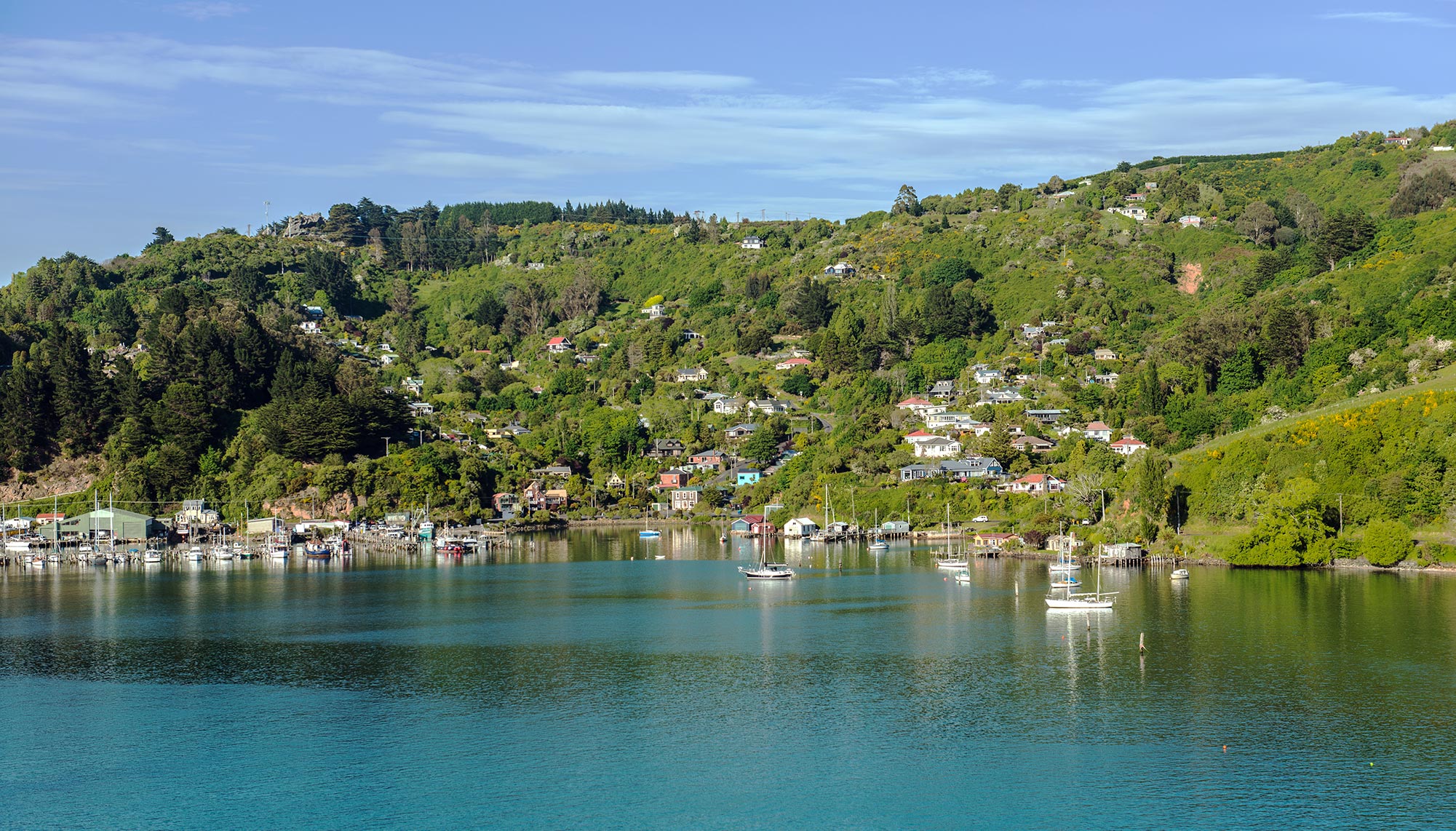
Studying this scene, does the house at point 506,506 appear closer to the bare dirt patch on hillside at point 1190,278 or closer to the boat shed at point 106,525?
the boat shed at point 106,525

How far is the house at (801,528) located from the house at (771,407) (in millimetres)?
33447

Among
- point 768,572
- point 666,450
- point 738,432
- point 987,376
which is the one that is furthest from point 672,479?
point 768,572

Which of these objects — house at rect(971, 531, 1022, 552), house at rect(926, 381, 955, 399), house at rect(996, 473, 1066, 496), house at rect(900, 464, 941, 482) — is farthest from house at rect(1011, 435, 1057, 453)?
house at rect(926, 381, 955, 399)

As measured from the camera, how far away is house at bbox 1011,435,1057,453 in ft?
351

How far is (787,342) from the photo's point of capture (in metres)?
159

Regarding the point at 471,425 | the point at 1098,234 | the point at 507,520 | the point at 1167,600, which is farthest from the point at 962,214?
the point at 1167,600

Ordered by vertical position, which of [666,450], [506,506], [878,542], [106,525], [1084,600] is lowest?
[1084,600]

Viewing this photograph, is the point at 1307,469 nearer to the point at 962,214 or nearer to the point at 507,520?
the point at 507,520

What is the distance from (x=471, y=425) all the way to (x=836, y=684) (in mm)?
99361

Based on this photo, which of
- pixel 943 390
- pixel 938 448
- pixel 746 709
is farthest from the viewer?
pixel 943 390

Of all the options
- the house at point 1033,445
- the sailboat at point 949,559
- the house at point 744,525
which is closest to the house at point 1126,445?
the house at point 1033,445

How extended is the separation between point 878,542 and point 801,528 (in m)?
10.5

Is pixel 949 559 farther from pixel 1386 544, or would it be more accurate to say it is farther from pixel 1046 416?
pixel 1046 416

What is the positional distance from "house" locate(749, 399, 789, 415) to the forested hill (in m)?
1.69
